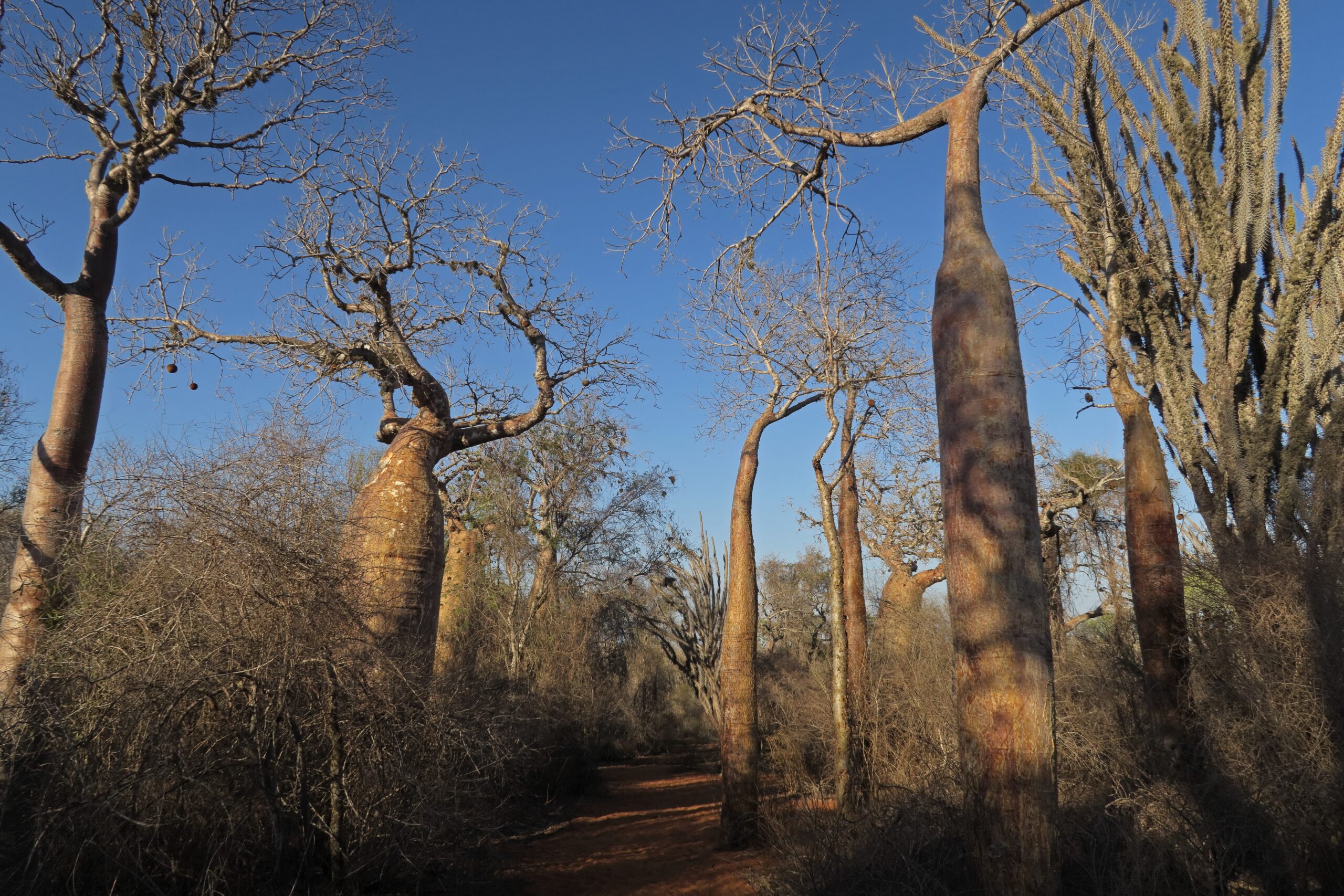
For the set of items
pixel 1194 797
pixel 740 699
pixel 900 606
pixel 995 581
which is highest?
pixel 900 606

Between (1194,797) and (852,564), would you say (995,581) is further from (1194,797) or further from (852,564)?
(852,564)

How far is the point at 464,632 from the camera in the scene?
438 inches

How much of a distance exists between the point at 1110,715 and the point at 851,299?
431 centimetres

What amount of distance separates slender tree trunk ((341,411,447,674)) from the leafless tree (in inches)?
253

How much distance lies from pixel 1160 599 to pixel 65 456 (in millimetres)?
6884

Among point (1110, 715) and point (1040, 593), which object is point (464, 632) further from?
point (1040, 593)

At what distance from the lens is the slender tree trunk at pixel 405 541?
5.74 metres

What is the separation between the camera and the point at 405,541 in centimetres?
632

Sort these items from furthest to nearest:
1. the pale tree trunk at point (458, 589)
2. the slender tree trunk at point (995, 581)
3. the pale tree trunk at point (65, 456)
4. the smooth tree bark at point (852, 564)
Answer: the pale tree trunk at point (458, 589), the smooth tree bark at point (852, 564), the pale tree trunk at point (65, 456), the slender tree trunk at point (995, 581)

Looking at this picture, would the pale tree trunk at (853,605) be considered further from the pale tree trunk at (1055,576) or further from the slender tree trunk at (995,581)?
the slender tree trunk at (995,581)

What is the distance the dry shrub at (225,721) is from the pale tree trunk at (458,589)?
5155 mm

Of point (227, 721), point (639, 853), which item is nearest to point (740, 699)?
point (639, 853)

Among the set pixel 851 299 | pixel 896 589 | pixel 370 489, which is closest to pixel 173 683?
pixel 370 489

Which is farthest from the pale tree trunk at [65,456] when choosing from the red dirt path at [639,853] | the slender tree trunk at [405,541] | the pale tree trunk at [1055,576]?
the pale tree trunk at [1055,576]
